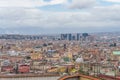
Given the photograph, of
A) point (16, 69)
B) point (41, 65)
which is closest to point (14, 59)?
point (41, 65)

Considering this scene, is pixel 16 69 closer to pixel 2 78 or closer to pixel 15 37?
pixel 2 78

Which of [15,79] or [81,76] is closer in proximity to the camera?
[81,76]

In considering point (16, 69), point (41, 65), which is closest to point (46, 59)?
point (41, 65)

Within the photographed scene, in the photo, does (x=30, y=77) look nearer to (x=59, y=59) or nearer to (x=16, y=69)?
(x=16, y=69)

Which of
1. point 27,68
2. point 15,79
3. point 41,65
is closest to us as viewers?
point 15,79

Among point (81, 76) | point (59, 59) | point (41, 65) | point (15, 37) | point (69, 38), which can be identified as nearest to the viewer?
point (81, 76)

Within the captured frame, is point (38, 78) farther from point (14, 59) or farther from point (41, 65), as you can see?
point (14, 59)

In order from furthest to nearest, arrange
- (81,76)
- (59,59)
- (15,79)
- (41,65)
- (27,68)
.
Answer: (59,59) < (41,65) < (27,68) < (15,79) < (81,76)

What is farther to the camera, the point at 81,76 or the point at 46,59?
the point at 46,59

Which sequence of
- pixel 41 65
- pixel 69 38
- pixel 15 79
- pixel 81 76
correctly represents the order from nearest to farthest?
pixel 81 76, pixel 15 79, pixel 41 65, pixel 69 38
